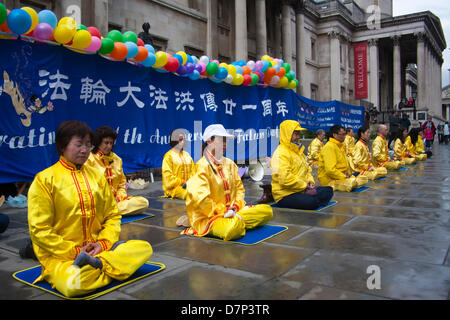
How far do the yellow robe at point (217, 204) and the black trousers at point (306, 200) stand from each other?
4.38ft

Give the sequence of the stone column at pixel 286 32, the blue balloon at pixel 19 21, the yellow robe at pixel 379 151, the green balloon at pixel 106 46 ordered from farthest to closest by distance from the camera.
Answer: the stone column at pixel 286 32 → the yellow robe at pixel 379 151 → the green balloon at pixel 106 46 → the blue balloon at pixel 19 21

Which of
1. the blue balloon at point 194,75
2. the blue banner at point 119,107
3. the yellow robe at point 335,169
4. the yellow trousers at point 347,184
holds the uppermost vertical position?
the blue balloon at point 194,75

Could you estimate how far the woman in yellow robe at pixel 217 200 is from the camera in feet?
14.8

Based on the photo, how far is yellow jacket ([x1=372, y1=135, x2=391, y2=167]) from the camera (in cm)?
1098

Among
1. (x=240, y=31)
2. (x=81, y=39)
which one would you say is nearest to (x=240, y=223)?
(x=81, y=39)

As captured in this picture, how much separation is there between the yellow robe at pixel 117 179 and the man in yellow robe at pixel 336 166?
12.6ft

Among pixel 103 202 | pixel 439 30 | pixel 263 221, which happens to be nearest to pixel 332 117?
pixel 263 221

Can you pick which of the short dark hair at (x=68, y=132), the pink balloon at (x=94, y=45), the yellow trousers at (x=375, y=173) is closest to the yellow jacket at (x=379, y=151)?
the yellow trousers at (x=375, y=173)

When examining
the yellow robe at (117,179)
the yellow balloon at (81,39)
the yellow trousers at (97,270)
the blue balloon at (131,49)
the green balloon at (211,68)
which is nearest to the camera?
the yellow trousers at (97,270)

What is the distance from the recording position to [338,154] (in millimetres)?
7914

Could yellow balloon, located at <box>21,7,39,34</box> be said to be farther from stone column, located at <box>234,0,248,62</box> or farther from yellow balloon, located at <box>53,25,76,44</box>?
stone column, located at <box>234,0,248,62</box>

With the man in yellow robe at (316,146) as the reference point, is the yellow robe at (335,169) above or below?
below

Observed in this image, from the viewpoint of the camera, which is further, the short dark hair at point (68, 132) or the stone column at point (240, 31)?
the stone column at point (240, 31)

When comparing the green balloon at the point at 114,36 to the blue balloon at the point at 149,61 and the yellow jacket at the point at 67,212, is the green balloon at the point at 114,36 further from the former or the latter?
the yellow jacket at the point at 67,212
